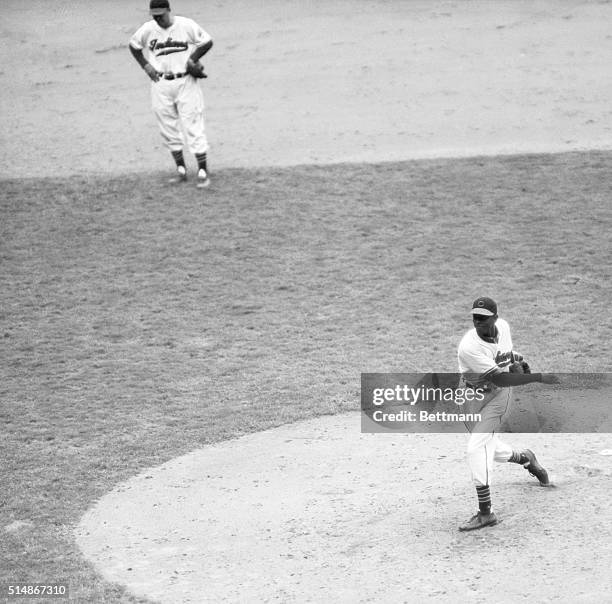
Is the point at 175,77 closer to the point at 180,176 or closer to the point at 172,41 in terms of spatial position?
the point at 172,41

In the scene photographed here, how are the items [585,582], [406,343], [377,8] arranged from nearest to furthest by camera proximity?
[585,582] → [406,343] → [377,8]

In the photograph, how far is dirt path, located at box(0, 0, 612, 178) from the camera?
13.5 metres

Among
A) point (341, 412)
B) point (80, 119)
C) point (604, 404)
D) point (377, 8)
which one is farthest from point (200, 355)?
point (377, 8)

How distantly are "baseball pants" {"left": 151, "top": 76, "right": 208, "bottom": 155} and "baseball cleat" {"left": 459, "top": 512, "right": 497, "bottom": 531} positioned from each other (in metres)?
7.17

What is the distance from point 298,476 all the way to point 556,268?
491cm

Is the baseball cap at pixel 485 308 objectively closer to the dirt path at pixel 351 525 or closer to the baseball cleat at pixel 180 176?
the dirt path at pixel 351 525

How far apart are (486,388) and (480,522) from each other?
85cm

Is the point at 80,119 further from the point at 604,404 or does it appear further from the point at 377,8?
the point at 604,404

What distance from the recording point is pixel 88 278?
37.1ft

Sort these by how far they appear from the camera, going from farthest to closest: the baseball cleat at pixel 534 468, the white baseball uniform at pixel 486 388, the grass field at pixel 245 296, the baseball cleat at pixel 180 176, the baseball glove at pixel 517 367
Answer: the baseball cleat at pixel 180 176 → the grass field at pixel 245 296 → the baseball cleat at pixel 534 468 → the baseball glove at pixel 517 367 → the white baseball uniform at pixel 486 388

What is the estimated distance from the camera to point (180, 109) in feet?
39.5

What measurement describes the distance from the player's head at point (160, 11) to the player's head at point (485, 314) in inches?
270

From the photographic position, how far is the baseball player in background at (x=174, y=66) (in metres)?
11.8


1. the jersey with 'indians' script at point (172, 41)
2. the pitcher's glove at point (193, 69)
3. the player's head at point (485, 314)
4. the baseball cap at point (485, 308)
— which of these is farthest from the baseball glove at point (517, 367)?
the jersey with 'indians' script at point (172, 41)
